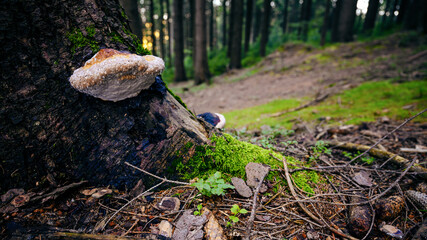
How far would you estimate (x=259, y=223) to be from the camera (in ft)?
4.55

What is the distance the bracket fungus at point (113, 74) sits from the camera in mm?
1234

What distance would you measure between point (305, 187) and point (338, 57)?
12.0 metres

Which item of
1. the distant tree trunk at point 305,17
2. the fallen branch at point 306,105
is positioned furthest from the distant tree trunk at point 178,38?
the distant tree trunk at point 305,17

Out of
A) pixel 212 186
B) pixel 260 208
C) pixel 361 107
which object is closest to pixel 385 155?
pixel 260 208

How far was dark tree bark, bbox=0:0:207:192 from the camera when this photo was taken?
1.28 meters

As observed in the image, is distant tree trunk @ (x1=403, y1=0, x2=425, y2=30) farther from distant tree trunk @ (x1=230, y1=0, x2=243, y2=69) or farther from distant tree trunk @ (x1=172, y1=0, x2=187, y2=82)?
distant tree trunk @ (x1=172, y1=0, x2=187, y2=82)

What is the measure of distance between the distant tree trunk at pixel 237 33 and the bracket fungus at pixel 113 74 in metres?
14.1

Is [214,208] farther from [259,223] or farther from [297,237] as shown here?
[297,237]

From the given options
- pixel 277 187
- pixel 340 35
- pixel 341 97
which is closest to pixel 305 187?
pixel 277 187

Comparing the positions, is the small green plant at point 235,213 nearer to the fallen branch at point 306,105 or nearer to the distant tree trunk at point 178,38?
the fallen branch at point 306,105

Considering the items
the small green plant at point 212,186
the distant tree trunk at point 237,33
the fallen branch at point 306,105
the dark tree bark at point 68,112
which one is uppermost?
the distant tree trunk at point 237,33

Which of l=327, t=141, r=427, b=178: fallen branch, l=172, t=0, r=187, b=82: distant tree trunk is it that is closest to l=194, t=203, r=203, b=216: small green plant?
l=327, t=141, r=427, b=178: fallen branch

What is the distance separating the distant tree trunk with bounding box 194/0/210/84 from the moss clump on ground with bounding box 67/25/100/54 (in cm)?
1034

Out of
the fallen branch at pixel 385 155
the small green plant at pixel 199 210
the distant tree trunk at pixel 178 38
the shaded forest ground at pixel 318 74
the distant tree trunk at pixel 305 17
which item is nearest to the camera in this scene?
the small green plant at pixel 199 210
